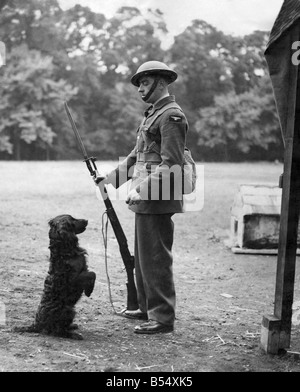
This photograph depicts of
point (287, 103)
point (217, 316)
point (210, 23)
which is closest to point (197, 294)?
point (217, 316)

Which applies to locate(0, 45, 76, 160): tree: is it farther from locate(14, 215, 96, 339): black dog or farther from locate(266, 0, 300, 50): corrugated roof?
locate(266, 0, 300, 50): corrugated roof

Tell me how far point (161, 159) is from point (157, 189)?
280 mm

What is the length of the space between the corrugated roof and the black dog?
2022 millimetres

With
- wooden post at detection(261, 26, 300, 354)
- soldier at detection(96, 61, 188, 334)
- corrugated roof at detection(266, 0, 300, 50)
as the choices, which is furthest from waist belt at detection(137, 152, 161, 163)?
corrugated roof at detection(266, 0, 300, 50)

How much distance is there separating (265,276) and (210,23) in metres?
29.1

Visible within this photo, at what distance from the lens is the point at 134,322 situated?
539 cm

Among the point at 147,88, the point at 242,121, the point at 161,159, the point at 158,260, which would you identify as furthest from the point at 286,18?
the point at 242,121

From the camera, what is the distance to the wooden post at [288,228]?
13.8 feet

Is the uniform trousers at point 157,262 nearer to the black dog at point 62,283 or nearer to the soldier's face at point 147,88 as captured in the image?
the black dog at point 62,283

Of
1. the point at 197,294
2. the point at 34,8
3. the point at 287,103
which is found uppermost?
the point at 34,8

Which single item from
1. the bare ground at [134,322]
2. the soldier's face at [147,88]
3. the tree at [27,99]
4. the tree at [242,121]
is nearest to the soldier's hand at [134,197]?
the soldier's face at [147,88]

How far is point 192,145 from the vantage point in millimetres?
37844

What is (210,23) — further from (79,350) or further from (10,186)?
(79,350)

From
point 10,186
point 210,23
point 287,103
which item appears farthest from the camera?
point 210,23
